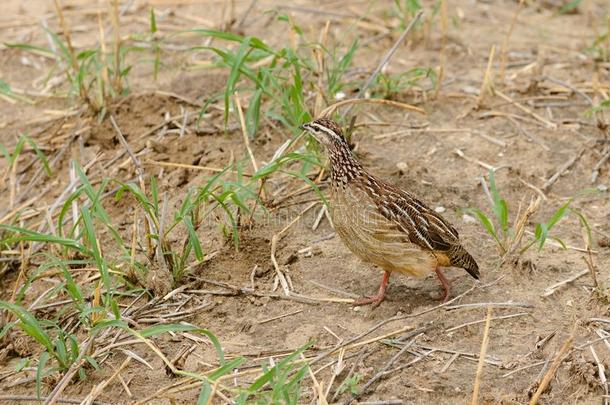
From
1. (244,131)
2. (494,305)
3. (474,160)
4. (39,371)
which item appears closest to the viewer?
(39,371)

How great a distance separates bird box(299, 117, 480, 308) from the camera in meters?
6.00

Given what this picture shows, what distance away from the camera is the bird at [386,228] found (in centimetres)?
600

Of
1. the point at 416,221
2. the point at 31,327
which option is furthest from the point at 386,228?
the point at 31,327

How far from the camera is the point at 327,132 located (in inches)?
248

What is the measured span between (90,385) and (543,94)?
467 centimetres

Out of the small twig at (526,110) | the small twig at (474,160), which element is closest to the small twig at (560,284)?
the small twig at (474,160)

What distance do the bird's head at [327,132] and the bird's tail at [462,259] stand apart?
0.95 meters

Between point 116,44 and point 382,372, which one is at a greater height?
point 116,44

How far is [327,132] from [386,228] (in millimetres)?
745

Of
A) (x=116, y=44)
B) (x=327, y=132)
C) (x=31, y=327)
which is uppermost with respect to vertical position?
(x=116, y=44)

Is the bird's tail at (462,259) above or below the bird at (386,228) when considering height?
below

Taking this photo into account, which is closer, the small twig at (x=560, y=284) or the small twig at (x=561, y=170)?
the small twig at (x=560, y=284)

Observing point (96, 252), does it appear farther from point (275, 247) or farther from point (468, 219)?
point (468, 219)

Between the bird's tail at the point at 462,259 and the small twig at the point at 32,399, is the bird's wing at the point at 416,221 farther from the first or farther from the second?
the small twig at the point at 32,399
